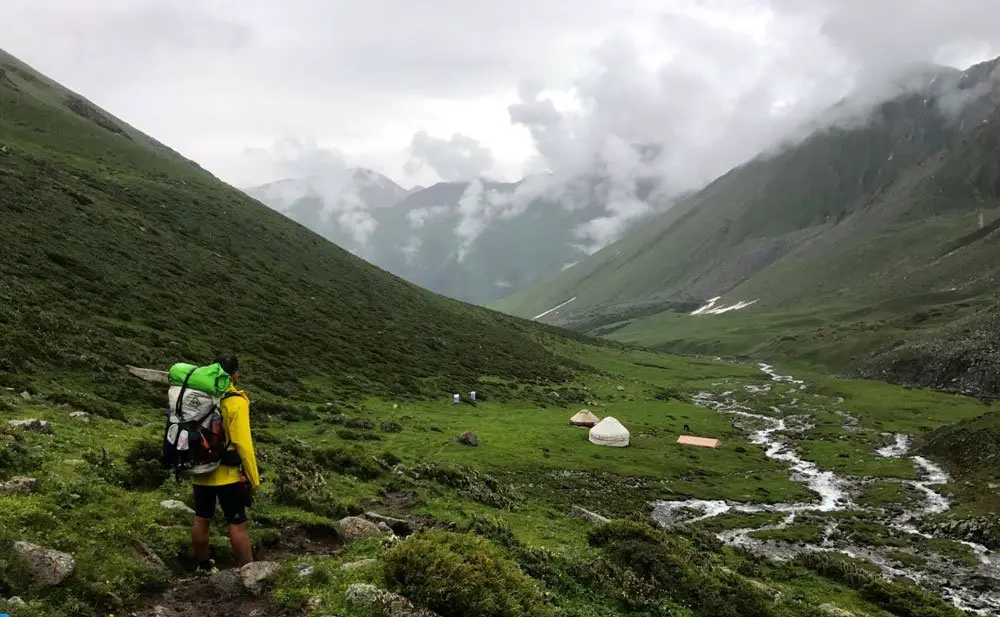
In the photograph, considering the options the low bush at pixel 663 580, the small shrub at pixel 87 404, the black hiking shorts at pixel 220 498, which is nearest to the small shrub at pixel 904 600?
the low bush at pixel 663 580

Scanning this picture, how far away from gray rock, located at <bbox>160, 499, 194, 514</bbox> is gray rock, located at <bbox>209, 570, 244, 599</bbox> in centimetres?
402

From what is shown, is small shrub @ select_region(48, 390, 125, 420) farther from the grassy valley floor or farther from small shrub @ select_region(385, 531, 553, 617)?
small shrub @ select_region(385, 531, 553, 617)

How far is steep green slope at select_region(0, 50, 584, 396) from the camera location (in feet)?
158

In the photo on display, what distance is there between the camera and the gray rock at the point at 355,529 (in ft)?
58.5

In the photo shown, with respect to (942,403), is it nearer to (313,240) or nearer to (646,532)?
(646,532)

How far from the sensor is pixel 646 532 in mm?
21078

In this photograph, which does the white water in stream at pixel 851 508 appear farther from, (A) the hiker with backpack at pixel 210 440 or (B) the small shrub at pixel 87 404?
(B) the small shrub at pixel 87 404

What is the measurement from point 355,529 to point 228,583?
5428 millimetres

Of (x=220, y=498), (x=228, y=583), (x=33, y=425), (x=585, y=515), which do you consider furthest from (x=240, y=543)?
(x=585, y=515)

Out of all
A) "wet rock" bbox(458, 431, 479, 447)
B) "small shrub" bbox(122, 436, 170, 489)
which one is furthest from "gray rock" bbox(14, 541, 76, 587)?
"wet rock" bbox(458, 431, 479, 447)

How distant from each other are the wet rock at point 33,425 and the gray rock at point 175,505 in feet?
23.5

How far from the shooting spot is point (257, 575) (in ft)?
43.5

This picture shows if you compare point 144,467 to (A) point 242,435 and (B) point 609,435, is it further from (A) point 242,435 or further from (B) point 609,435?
(B) point 609,435

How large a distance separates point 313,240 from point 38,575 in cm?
13168
